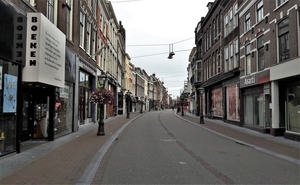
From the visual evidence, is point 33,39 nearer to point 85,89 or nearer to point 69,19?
point 69,19

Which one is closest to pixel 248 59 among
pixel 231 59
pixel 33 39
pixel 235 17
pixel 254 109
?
pixel 254 109

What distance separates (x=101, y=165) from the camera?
8.19 m

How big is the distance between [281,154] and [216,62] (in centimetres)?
2199

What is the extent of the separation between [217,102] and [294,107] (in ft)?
53.6

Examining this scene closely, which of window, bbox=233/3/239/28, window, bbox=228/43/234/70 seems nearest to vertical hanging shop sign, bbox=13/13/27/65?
window, bbox=233/3/239/28

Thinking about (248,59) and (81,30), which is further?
(248,59)

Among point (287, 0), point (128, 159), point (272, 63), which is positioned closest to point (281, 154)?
point (128, 159)

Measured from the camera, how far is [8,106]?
29.9 ft

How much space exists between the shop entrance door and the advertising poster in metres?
2.99

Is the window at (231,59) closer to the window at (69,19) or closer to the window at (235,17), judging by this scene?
the window at (235,17)

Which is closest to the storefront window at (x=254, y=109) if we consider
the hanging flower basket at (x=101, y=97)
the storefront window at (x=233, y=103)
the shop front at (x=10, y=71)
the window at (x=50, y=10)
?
the storefront window at (x=233, y=103)

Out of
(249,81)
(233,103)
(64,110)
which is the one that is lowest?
(64,110)

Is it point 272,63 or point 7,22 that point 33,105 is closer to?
point 7,22

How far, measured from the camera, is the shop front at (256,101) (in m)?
17.6
